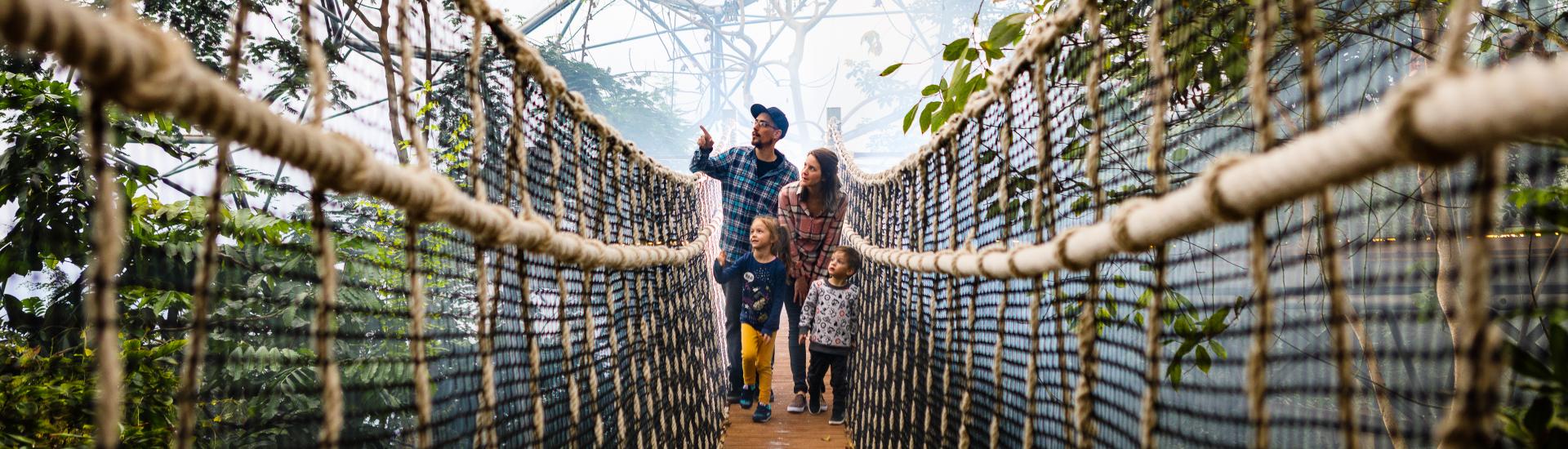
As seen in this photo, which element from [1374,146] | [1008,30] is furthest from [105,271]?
[1008,30]

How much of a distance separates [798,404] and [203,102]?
2.79m

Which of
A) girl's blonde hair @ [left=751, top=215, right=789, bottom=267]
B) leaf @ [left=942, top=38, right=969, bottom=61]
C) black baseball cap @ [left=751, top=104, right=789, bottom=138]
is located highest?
black baseball cap @ [left=751, top=104, right=789, bottom=138]

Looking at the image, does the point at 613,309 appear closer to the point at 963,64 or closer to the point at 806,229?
the point at 963,64

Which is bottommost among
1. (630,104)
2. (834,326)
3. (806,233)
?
(834,326)

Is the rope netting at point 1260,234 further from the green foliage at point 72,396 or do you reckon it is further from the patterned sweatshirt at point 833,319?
the green foliage at point 72,396

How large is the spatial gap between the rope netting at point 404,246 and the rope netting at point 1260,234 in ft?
1.75

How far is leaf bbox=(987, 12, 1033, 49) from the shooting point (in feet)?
4.20

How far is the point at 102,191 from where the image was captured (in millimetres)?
366

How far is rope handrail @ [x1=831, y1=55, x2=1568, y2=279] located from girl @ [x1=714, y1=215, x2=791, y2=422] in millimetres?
2239

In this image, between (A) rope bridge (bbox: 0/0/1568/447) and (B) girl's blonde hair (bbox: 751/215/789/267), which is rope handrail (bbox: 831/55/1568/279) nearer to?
(A) rope bridge (bbox: 0/0/1568/447)

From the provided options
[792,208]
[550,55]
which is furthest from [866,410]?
[550,55]

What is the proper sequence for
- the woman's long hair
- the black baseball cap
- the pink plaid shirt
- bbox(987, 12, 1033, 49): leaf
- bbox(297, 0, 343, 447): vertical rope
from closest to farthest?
1. bbox(297, 0, 343, 447): vertical rope
2. bbox(987, 12, 1033, 49): leaf
3. the woman's long hair
4. the pink plaid shirt
5. the black baseball cap

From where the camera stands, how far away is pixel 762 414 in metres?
2.96

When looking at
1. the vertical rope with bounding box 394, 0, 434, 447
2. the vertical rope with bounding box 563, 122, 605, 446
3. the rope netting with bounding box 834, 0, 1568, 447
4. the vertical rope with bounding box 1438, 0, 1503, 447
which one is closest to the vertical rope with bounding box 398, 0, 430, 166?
the vertical rope with bounding box 394, 0, 434, 447
